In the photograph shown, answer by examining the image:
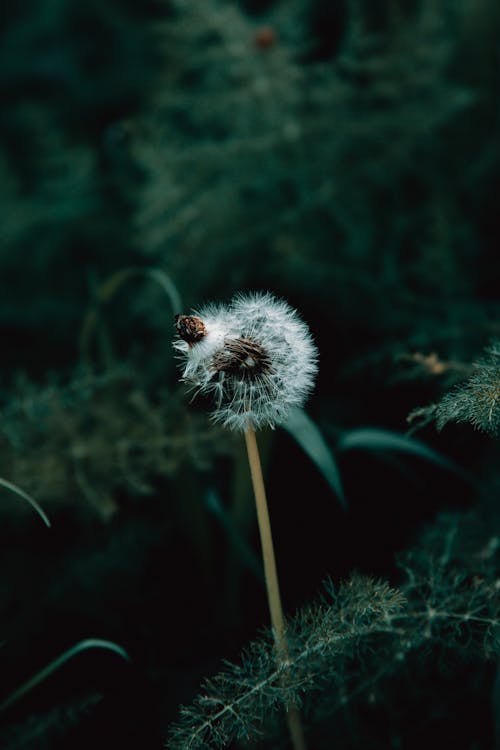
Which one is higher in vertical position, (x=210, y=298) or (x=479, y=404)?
(x=210, y=298)

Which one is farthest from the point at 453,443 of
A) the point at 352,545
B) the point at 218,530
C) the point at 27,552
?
the point at 27,552

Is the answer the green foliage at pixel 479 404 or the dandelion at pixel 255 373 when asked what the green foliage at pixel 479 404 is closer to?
the green foliage at pixel 479 404

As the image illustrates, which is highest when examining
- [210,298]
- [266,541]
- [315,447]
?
[210,298]

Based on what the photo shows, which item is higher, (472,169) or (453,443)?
(472,169)

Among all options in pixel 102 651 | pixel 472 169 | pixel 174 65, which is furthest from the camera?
pixel 174 65

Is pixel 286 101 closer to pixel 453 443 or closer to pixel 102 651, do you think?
pixel 453 443

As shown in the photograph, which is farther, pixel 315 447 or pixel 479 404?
pixel 315 447

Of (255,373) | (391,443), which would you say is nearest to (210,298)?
(391,443)

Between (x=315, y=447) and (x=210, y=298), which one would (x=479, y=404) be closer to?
(x=315, y=447)
